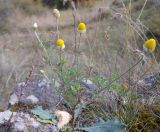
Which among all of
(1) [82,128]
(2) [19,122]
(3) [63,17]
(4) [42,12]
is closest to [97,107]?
(1) [82,128]

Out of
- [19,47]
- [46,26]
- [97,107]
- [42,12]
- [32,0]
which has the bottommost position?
[97,107]

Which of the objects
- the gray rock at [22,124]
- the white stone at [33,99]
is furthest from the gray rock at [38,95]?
the gray rock at [22,124]

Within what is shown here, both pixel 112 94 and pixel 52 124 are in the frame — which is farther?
pixel 112 94

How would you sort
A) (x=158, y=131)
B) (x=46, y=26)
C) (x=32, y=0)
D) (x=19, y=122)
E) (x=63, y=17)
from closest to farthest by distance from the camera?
(x=19, y=122)
(x=158, y=131)
(x=46, y=26)
(x=63, y=17)
(x=32, y=0)

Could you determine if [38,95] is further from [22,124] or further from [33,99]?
[22,124]

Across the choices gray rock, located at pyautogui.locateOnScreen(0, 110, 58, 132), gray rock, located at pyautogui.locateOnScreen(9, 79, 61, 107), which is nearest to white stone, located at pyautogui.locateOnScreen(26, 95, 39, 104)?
gray rock, located at pyautogui.locateOnScreen(9, 79, 61, 107)

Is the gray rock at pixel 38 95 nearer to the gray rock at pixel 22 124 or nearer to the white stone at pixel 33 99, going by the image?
the white stone at pixel 33 99

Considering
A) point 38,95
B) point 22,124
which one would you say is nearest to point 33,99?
point 38,95

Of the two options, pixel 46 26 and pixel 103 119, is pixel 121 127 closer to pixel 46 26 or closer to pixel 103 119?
pixel 103 119

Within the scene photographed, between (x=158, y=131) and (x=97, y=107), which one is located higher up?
(x=97, y=107)
